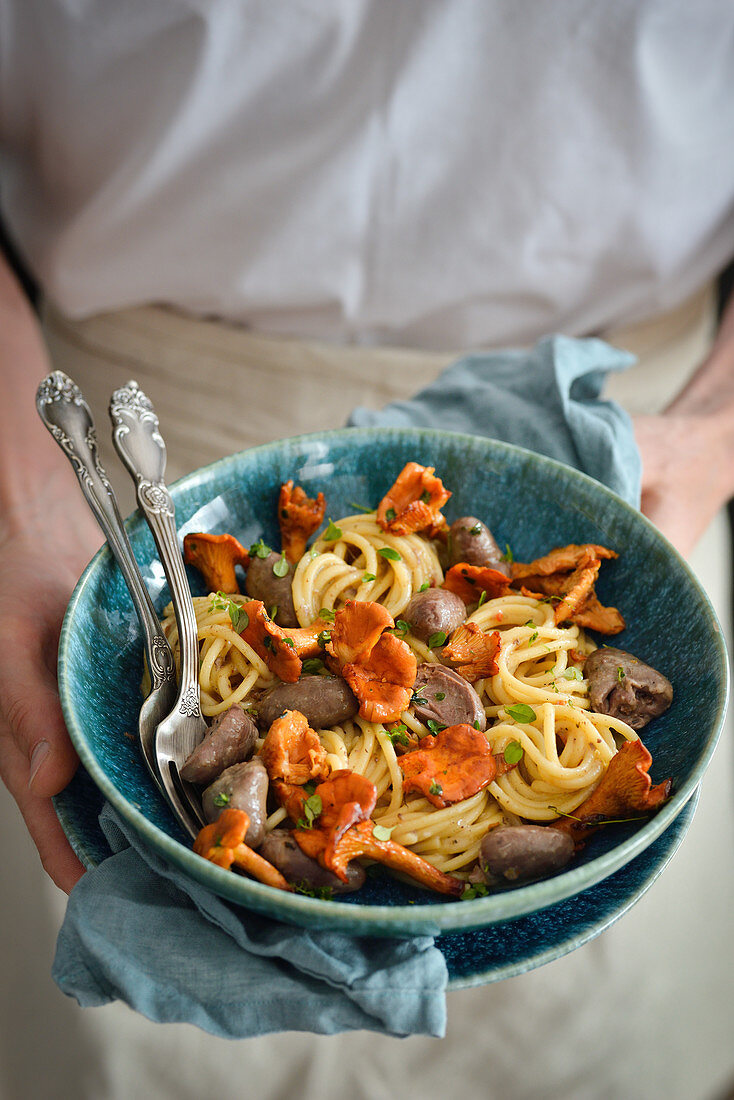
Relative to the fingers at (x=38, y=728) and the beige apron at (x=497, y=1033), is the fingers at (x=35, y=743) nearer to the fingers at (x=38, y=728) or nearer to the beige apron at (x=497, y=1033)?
the fingers at (x=38, y=728)

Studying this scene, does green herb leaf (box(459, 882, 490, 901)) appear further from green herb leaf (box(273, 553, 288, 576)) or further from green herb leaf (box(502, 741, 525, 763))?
green herb leaf (box(273, 553, 288, 576))

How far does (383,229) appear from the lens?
292 cm

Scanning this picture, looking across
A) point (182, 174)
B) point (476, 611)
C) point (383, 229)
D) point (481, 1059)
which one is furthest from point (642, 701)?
point (182, 174)

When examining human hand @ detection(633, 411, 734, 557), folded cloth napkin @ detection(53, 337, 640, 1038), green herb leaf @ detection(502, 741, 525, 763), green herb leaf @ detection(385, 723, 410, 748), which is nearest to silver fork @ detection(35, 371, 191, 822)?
folded cloth napkin @ detection(53, 337, 640, 1038)

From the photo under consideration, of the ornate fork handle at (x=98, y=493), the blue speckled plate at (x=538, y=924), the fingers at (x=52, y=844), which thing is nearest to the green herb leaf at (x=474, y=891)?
the blue speckled plate at (x=538, y=924)

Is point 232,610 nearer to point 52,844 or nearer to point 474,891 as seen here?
point 52,844

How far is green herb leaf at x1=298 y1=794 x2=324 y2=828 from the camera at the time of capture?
1588 millimetres

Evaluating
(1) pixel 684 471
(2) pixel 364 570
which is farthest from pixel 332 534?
(1) pixel 684 471

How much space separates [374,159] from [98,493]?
1545 millimetres

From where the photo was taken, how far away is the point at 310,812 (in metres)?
1.59

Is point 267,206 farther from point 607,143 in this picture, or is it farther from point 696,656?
point 696,656

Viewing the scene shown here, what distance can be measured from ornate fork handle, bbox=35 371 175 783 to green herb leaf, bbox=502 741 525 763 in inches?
28.2

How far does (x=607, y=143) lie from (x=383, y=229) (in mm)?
795

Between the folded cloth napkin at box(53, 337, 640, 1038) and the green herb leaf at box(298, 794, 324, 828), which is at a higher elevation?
the green herb leaf at box(298, 794, 324, 828)
